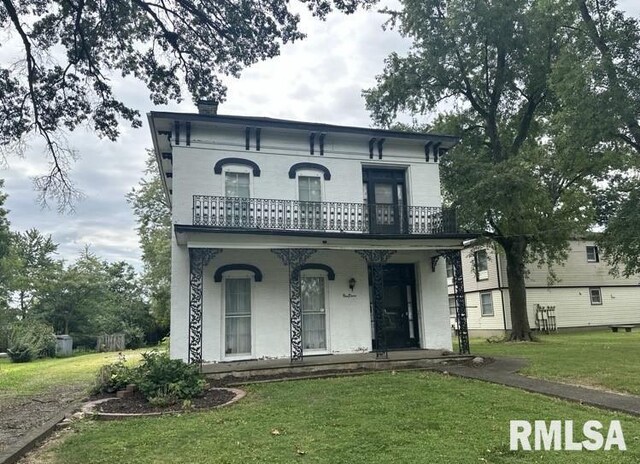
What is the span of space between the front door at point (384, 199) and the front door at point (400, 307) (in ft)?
4.30

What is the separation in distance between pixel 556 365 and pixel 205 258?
893 cm

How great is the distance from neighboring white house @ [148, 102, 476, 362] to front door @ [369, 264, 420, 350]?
0.11 feet

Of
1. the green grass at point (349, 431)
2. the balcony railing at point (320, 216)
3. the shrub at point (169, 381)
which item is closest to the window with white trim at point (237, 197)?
the balcony railing at point (320, 216)

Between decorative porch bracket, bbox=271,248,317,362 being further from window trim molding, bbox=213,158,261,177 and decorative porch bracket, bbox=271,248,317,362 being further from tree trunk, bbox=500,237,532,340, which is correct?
tree trunk, bbox=500,237,532,340

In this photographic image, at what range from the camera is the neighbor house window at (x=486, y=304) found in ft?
90.2

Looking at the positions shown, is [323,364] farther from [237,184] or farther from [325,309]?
[237,184]

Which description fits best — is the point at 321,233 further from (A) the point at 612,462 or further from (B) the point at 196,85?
(A) the point at 612,462

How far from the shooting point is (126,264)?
44.3 meters

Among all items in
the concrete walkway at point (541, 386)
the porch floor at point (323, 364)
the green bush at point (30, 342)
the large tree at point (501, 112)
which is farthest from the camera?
the green bush at point (30, 342)

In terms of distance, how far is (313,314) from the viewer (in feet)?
43.4

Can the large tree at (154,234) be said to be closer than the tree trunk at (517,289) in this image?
No

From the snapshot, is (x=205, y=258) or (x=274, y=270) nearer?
(x=205, y=258)

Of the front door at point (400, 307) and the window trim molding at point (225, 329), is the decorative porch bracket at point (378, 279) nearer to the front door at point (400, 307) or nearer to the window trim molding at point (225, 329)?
the front door at point (400, 307)

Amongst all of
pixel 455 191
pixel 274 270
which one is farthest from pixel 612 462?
pixel 455 191
